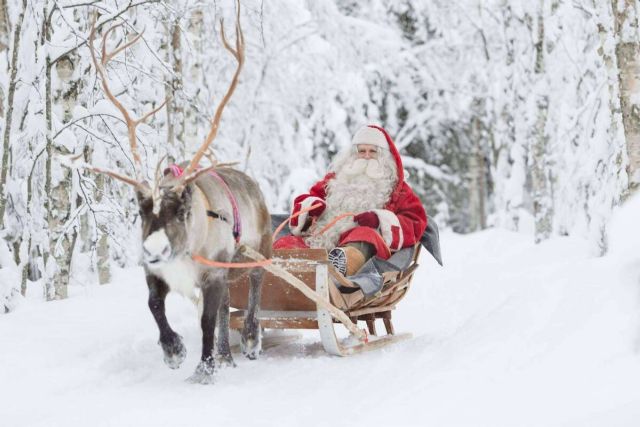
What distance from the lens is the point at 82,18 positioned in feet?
22.9

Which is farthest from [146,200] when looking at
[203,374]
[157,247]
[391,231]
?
[391,231]

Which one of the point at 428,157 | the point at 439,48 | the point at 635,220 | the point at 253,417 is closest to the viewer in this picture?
the point at 635,220

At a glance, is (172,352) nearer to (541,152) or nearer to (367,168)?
(367,168)

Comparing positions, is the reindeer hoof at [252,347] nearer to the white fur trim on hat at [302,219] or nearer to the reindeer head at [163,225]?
the reindeer head at [163,225]

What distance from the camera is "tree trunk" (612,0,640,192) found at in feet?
20.8

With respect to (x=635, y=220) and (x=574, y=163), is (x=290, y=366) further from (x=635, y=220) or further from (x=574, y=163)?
(x=574, y=163)

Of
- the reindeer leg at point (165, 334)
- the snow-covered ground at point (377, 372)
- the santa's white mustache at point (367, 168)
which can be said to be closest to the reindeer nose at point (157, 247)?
the reindeer leg at point (165, 334)

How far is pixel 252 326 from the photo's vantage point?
5.35m

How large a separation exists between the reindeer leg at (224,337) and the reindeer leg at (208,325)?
0.29 m

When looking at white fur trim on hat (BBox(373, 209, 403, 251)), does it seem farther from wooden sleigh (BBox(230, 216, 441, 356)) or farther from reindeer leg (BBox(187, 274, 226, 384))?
reindeer leg (BBox(187, 274, 226, 384))

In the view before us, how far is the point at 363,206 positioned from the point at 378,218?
0.42 metres

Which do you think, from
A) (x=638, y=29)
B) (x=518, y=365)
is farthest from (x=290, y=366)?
(x=638, y=29)

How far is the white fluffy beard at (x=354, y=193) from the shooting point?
6.44 metres

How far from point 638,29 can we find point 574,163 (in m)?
6.63
